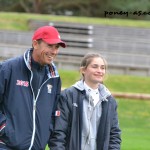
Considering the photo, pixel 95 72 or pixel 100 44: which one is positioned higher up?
pixel 100 44

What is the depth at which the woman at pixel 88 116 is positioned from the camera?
18.9 feet

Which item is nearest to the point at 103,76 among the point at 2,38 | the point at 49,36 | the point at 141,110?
the point at 49,36

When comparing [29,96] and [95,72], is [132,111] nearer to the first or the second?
[95,72]

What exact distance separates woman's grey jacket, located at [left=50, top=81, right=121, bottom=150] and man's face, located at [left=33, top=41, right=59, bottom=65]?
53 centimetres

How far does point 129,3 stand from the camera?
43.9m

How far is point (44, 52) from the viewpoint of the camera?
5.41 m

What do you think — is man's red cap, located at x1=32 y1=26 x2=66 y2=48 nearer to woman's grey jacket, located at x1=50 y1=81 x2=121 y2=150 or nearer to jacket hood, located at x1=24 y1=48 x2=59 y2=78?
jacket hood, located at x1=24 y1=48 x2=59 y2=78

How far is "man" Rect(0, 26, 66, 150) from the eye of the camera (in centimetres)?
530

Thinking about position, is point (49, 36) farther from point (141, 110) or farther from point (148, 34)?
point (148, 34)

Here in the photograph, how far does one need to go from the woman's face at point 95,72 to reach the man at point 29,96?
485 mm

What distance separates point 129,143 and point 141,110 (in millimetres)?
A: 7434

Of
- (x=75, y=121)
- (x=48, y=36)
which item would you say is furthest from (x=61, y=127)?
(x=48, y=36)

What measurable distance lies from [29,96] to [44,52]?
39cm

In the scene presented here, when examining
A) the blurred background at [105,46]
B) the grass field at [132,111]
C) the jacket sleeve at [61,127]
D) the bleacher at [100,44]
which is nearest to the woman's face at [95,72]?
the jacket sleeve at [61,127]
